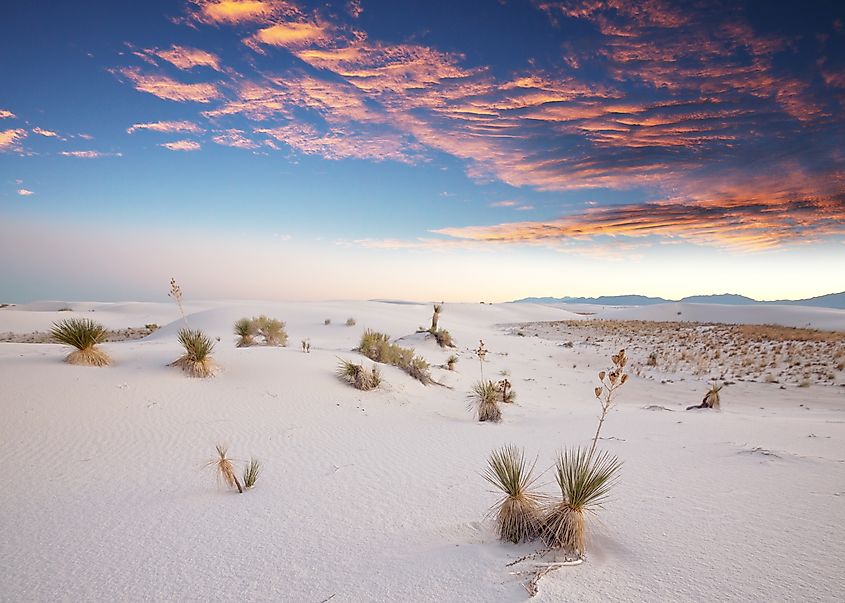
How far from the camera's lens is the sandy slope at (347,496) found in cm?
277

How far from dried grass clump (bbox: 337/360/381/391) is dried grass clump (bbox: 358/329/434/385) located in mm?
1959

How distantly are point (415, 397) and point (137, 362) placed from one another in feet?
20.1

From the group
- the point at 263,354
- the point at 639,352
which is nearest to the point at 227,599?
the point at 263,354

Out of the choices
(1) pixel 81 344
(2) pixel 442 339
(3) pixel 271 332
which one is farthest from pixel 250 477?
(2) pixel 442 339

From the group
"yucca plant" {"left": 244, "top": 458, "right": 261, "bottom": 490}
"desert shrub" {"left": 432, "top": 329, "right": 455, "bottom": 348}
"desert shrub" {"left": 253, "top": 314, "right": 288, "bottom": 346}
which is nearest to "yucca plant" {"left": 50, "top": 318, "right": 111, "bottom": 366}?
"yucca plant" {"left": 244, "top": 458, "right": 261, "bottom": 490}

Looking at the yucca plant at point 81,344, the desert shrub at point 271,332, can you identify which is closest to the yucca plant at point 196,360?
the yucca plant at point 81,344

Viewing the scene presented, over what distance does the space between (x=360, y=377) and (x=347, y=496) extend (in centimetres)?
515

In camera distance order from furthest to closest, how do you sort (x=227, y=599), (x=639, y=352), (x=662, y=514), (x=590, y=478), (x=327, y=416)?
(x=639, y=352)
(x=327, y=416)
(x=662, y=514)
(x=590, y=478)
(x=227, y=599)

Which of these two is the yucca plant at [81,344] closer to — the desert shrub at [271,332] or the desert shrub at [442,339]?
the desert shrub at [271,332]

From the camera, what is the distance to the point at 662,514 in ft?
12.0

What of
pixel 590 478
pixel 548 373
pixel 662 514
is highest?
pixel 590 478

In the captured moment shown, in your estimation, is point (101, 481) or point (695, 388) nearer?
point (101, 481)

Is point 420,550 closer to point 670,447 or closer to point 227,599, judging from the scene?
point 227,599

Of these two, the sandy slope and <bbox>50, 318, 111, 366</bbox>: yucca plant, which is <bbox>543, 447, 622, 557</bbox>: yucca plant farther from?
<bbox>50, 318, 111, 366</bbox>: yucca plant
